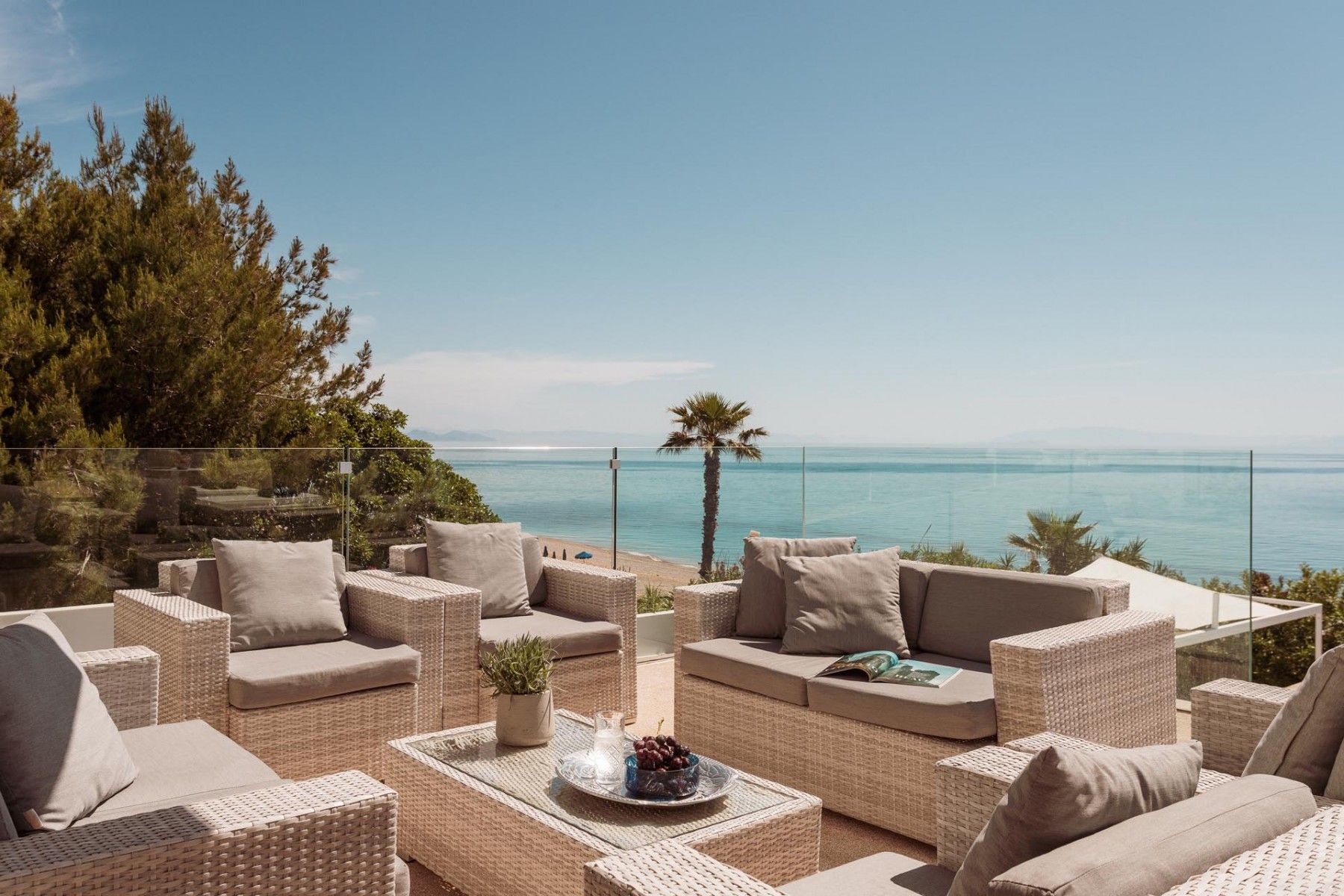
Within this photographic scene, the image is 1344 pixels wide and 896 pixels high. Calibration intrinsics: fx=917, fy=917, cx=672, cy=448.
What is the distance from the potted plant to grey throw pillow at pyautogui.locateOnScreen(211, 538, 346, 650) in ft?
4.06

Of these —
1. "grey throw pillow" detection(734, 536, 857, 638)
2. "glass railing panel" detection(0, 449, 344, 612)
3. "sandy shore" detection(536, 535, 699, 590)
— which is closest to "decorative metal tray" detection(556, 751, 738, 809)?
"grey throw pillow" detection(734, 536, 857, 638)

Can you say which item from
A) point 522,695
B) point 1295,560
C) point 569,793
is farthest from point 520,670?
point 1295,560

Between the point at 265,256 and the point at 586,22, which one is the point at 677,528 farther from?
the point at 265,256

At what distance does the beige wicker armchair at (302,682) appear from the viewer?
3049 mm

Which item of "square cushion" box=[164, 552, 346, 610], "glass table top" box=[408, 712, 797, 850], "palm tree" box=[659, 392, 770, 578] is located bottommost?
"glass table top" box=[408, 712, 797, 850]

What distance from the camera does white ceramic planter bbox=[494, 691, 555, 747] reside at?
2.66m

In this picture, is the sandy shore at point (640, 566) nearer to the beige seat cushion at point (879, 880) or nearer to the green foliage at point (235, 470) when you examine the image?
the green foliage at point (235, 470)

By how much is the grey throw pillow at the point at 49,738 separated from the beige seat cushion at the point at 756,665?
195 cm

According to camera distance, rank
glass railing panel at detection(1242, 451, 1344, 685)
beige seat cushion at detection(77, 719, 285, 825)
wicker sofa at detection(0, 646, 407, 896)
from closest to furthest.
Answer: wicker sofa at detection(0, 646, 407, 896), beige seat cushion at detection(77, 719, 285, 825), glass railing panel at detection(1242, 451, 1344, 685)

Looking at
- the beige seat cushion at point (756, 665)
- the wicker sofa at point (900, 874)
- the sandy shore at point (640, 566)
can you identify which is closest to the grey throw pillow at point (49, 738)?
the wicker sofa at point (900, 874)

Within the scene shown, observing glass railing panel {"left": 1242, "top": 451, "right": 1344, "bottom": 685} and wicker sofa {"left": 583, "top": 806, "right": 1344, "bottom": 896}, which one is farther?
glass railing panel {"left": 1242, "top": 451, "right": 1344, "bottom": 685}

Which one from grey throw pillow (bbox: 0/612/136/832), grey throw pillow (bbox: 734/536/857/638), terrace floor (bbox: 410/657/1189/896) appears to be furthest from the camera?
grey throw pillow (bbox: 734/536/857/638)

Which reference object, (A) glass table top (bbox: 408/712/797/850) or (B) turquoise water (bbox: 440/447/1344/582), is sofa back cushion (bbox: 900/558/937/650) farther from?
(A) glass table top (bbox: 408/712/797/850)

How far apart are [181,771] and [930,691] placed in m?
2.10
